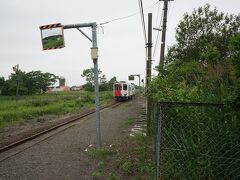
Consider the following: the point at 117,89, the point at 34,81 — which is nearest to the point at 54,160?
the point at 117,89

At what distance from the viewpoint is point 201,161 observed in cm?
359

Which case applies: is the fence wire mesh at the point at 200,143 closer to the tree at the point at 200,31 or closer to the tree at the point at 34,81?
the tree at the point at 200,31

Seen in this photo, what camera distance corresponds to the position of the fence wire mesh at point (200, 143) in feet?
10.9

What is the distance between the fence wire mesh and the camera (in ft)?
10.9

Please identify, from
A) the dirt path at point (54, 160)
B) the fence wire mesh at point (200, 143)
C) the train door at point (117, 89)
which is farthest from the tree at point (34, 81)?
the fence wire mesh at point (200, 143)

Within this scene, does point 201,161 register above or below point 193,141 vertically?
below

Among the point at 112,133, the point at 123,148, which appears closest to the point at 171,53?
the point at 112,133

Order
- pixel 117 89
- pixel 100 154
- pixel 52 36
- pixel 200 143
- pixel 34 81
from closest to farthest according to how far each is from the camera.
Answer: pixel 200 143 → pixel 100 154 → pixel 52 36 → pixel 117 89 → pixel 34 81

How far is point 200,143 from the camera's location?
3701mm

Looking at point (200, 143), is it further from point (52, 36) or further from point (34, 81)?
point (34, 81)

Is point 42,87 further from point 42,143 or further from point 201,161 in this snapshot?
point 201,161

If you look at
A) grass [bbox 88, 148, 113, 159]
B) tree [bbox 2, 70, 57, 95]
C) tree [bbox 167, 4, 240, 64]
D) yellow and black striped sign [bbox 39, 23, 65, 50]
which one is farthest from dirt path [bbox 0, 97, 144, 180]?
tree [bbox 2, 70, 57, 95]

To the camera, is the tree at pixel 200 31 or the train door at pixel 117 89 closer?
the tree at pixel 200 31

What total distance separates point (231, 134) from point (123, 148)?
3.77 meters
